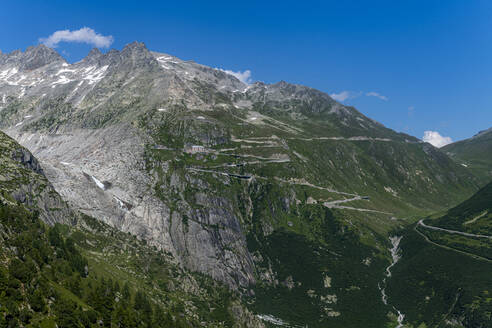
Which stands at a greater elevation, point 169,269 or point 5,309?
point 5,309

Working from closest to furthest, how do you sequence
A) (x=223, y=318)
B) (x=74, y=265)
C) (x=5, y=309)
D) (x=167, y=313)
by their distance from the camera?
(x=5, y=309) < (x=74, y=265) < (x=167, y=313) < (x=223, y=318)

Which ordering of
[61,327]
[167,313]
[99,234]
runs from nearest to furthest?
[61,327] < [167,313] < [99,234]

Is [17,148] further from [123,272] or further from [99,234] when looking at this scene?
[123,272]

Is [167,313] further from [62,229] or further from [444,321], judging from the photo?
[444,321]

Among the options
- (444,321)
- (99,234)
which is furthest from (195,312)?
(444,321)

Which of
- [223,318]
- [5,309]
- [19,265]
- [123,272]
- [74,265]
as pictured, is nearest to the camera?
[5,309]

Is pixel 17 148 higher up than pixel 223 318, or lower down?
higher up

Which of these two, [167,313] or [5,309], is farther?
[167,313]

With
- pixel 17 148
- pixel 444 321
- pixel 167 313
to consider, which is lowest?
pixel 444 321

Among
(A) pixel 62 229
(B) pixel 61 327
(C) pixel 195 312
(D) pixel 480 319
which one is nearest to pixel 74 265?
(B) pixel 61 327
